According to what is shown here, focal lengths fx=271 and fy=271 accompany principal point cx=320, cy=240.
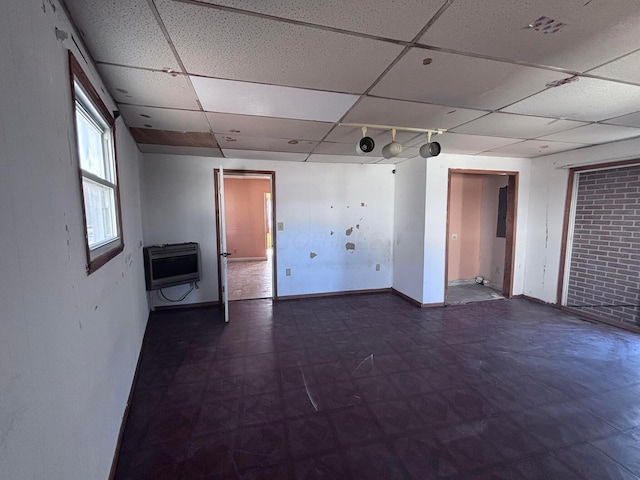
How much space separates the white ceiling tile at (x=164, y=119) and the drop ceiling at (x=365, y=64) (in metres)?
0.02

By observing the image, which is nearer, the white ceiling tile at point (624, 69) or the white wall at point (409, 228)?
the white ceiling tile at point (624, 69)

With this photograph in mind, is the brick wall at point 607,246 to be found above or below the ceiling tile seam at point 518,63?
below

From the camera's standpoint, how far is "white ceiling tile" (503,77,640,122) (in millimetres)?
1894

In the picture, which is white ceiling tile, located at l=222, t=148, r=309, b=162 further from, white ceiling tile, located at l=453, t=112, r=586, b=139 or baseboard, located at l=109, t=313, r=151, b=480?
baseboard, located at l=109, t=313, r=151, b=480

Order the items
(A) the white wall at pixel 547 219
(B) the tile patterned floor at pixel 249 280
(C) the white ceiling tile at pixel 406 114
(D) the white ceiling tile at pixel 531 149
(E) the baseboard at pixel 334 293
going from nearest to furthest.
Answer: (C) the white ceiling tile at pixel 406 114 < (D) the white ceiling tile at pixel 531 149 < (A) the white wall at pixel 547 219 < (E) the baseboard at pixel 334 293 < (B) the tile patterned floor at pixel 249 280

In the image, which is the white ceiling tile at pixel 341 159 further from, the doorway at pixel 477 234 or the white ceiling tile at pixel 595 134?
the white ceiling tile at pixel 595 134

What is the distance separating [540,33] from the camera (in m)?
1.33

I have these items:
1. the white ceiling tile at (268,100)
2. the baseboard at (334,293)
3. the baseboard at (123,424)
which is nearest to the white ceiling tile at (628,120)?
the white ceiling tile at (268,100)

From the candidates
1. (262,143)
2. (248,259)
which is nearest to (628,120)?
(262,143)

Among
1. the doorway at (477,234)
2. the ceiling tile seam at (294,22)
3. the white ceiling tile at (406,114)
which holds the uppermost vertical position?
the ceiling tile seam at (294,22)

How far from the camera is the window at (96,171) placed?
4.62 ft

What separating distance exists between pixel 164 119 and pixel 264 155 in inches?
60.6

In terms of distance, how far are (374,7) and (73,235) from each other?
1.64m

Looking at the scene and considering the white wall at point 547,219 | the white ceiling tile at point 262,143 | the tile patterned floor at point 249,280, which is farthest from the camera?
the tile patterned floor at point 249,280
